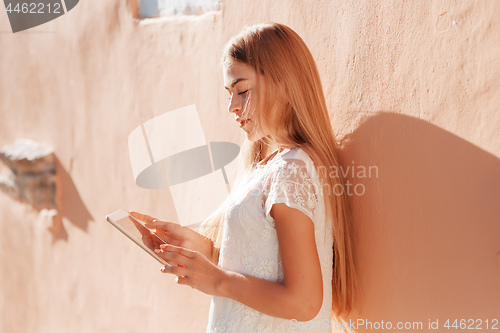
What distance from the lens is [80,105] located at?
3.74 metres

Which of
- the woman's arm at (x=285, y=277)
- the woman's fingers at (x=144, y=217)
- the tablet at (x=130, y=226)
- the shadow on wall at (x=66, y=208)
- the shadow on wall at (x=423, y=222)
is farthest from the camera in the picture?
the shadow on wall at (x=66, y=208)

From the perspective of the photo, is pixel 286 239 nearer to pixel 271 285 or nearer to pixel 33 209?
pixel 271 285

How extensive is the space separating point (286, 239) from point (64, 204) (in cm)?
261

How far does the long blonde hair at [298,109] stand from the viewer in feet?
5.86

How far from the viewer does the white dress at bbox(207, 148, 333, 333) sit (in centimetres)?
169

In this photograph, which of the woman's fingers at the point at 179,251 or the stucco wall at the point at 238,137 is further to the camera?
the woman's fingers at the point at 179,251

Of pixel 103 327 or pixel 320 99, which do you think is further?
pixel 103 327

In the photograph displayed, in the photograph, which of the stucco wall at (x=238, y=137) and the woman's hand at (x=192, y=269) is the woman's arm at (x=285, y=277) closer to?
the woman's hand at (x=192, y=269)

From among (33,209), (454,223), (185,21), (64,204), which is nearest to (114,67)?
(185,21)

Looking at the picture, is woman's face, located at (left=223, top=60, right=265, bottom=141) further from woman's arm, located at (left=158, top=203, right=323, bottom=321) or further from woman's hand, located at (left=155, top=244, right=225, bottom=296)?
woman's hand, located at (left=155, top=244, right=225, bottom=296)

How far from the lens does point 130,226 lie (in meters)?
1.86

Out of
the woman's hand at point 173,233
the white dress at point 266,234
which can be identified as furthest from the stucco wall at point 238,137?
the woman's hand at point 173,233

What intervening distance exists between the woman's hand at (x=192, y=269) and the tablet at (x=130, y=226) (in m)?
0.04

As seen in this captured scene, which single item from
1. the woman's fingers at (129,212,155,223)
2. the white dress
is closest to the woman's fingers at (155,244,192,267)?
the white dress
